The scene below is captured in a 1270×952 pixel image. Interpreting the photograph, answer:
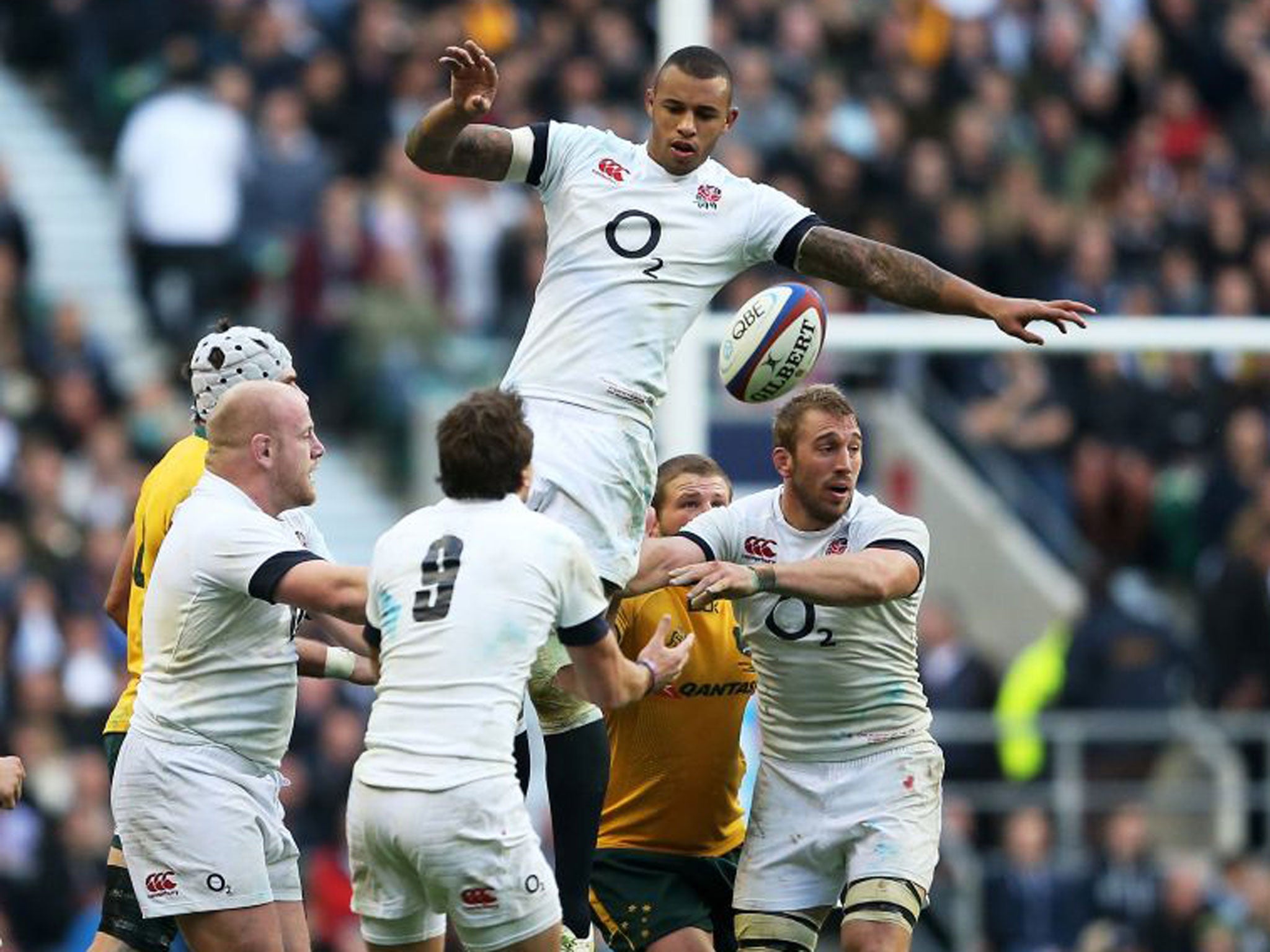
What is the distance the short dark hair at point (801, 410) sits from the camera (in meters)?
10.2

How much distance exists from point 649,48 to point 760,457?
20.4 feet

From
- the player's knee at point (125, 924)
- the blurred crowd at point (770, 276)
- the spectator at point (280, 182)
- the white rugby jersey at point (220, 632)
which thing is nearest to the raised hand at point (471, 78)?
the white rugby jersey at point (220, 632)

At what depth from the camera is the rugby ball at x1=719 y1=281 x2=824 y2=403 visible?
1004 centimetres

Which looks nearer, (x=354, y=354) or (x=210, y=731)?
(x=210, y=731)

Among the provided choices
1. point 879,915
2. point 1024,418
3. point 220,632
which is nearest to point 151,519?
point 220,632

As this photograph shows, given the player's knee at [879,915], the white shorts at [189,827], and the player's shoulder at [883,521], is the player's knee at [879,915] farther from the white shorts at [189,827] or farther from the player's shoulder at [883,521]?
the white shorts at [189,827]

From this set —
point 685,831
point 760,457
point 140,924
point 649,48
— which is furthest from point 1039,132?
point 140,924

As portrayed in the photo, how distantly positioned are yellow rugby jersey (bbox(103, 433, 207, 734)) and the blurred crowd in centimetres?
622

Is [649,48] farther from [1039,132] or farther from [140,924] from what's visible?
[140,924]

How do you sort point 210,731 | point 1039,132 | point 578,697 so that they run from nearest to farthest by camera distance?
point 210,731
point 578,697
point 1039,132

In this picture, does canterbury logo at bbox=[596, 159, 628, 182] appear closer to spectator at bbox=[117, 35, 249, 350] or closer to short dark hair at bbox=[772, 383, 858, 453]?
short dark hair at bbox=[772, 383, 858, 453]

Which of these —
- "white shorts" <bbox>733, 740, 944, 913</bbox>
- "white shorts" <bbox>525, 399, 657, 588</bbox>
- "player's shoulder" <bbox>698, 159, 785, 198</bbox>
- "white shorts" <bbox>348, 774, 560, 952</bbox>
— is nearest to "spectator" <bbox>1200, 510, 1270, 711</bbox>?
"white shorts" <bbox>733, 740, 944, 913</bbox>

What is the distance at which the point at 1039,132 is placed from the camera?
23531 millimetres

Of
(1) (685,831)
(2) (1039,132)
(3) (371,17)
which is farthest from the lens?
(2) (1039,132)
